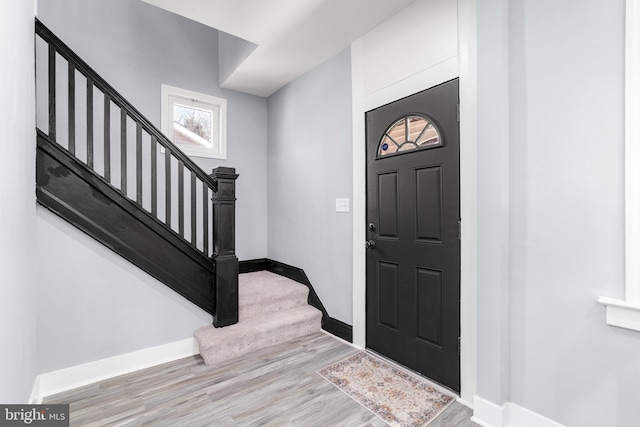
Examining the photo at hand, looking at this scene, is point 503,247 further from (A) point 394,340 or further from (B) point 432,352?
(A) point 394,340

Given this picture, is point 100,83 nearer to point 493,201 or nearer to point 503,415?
point 493,201

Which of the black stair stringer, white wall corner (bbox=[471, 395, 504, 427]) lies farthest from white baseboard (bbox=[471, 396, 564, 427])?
the black stair stringer

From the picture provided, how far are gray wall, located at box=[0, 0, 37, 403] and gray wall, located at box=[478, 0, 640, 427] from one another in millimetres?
2345

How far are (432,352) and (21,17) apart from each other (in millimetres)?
3176

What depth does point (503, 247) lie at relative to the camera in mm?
1688

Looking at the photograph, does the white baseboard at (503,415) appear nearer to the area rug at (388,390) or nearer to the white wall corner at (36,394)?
the area rug at (388,390)

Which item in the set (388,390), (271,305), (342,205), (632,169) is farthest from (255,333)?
(632,169)

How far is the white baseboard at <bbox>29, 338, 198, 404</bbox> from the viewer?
196 cm

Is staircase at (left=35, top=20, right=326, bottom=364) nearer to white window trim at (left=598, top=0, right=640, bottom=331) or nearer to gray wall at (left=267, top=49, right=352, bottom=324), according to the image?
gray wall at (left=267, top=49, right=352, bottom=324)

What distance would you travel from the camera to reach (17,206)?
140 centimetres

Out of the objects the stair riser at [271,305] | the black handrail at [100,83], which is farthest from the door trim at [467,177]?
the black handrail at [100,83]

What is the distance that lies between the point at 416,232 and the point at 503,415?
3.88 ft

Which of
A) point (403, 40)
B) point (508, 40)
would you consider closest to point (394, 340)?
point (508, 40)

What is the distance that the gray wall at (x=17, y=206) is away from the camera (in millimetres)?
1163
